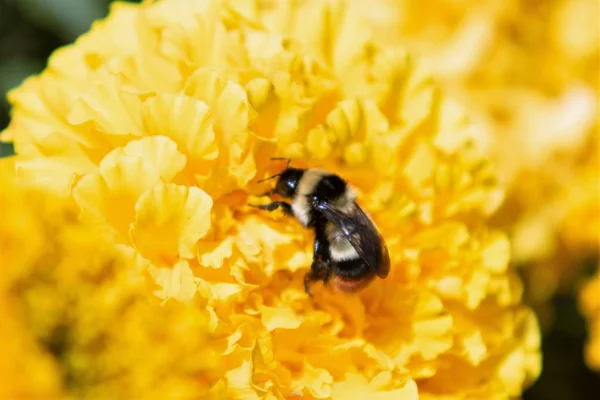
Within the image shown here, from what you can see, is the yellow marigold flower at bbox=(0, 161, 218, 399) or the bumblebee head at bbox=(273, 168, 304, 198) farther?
the bumblebee head at bbox=(273, 168, 304, 198)

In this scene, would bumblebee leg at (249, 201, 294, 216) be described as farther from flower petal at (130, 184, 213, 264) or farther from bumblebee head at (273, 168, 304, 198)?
flower petal at (130, 184, 213, 264)

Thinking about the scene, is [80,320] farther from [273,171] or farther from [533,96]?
[533,96]

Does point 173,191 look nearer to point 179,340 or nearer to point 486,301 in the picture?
point 179,340

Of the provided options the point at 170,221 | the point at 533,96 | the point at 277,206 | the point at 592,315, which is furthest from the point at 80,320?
the point at 533,96

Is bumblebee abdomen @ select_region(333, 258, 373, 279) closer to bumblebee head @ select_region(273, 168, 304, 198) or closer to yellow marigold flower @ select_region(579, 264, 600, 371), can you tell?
bumblebee head @ select_region(273, 168, 304, 198)

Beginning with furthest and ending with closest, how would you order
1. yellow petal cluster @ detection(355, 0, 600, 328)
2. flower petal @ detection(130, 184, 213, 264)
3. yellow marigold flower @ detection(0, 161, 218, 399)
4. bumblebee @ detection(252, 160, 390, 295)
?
yellow petal cluster @ detection(355, 0, 600, 328) → bumblebee @ detection(252, 160, 390, 295) → flower petal @ detection(130, 184, 213, 264) → yellow marigold flower @ detection(0, 161, 218, 399)

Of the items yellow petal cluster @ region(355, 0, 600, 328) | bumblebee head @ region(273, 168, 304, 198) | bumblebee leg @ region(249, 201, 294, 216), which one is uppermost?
bumblebee head @ region(273, 168, 304, 198)

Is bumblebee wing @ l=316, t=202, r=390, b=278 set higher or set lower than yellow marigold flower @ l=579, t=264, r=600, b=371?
higher

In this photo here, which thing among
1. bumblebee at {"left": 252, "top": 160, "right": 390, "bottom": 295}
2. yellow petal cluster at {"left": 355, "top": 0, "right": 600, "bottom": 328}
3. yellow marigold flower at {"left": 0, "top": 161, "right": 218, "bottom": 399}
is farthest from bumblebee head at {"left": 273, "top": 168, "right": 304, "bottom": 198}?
yellow petal cluster at {"left": 355, "top": 0, "right": 600, "bottom": 328}

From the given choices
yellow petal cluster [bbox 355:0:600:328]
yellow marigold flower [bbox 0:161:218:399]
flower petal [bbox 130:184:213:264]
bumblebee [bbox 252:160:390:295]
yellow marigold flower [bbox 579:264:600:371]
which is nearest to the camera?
yellow marigold flower [bbox 0:161:218:399]
